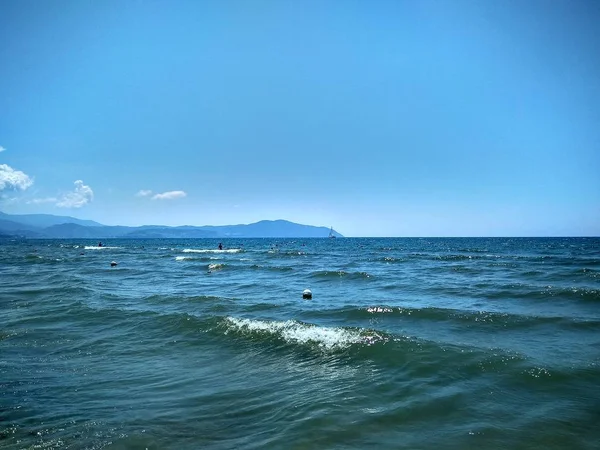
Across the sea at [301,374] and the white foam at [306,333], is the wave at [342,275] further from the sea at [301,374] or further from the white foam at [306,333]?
the white foam at [306,333]

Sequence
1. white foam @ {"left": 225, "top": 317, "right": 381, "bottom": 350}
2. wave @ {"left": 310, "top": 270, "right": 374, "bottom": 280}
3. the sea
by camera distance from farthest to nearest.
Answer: wave @ {"left": 310, "top": 270, "right": 374, "bottom": 280} → white foam @ {"left": 225, "top": 317, "right": 381, "bottom": 350} → the sea

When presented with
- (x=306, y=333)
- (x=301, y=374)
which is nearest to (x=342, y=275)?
(x=306, y=333)

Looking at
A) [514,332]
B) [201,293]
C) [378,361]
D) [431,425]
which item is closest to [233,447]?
[431,425]

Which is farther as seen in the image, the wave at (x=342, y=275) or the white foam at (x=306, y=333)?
the wave at (x=342, y=275)

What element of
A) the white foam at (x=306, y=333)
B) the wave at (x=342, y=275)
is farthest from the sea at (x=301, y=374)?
the wave at (x=342, y=275)

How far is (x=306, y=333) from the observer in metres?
11.3

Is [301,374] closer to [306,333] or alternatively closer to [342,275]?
[306,333]

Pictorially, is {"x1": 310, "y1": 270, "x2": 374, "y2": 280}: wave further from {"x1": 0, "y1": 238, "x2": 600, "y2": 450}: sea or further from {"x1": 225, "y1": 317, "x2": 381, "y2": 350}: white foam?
{"x1": 225, "y1": 317, "x2": 381, "y2": 350}: white foam

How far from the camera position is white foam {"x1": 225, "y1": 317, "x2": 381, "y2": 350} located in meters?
10.3

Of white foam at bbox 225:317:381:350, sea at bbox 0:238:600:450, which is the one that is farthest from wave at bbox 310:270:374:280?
white foam at bbox 225:317:381:350

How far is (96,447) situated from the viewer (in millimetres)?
5094

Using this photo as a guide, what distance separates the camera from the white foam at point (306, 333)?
33.8 feet

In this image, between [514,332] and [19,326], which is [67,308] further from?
[514,332]

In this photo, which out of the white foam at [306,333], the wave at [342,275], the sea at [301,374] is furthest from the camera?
the wave at [342,275]
